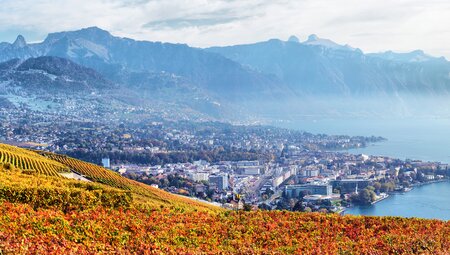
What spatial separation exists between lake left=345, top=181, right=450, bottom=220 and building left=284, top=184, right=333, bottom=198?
196 inches

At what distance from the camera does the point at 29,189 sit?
11852mm

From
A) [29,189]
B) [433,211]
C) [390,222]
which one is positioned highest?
[29,189]

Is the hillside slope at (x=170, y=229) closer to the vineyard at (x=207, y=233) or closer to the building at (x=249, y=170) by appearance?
the vineyard at (x=207, y=233)

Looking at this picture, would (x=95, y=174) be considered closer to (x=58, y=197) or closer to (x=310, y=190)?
(x=58, y=197)

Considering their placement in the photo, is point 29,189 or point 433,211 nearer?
point 29,189

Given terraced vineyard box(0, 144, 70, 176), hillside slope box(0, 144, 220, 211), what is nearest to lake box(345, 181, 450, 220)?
hillside slope box(0, 144, 220, 211)

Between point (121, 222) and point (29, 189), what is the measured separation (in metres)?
2.54

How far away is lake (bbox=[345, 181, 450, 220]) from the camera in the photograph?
41.2 m

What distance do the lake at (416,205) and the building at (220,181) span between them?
15.2 meters

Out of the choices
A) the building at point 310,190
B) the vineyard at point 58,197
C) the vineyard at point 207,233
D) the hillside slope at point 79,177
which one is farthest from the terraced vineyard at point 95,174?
the building at point 310,190

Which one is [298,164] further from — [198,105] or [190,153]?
[198,105]

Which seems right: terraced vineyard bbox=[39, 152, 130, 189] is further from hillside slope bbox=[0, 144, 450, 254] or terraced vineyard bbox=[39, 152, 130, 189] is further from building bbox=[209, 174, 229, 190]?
building bbox=[209, 174, 229, 190]

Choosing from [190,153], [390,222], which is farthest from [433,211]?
[190,153]

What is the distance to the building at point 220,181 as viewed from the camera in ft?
181
